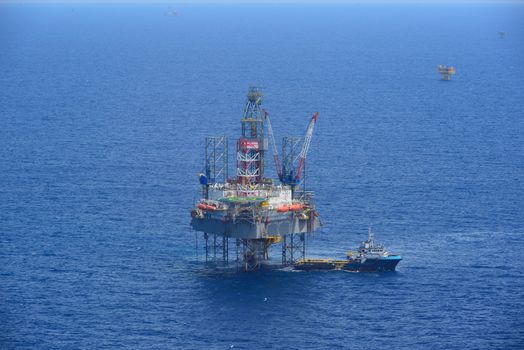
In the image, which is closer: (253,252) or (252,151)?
(253,252)

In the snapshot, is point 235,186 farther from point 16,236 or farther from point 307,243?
point 16,236

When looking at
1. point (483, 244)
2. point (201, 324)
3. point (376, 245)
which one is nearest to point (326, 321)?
point (201, 324)

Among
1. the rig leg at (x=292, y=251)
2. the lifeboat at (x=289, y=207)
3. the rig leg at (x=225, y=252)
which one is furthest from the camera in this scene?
the rig leg at (x=292, y=251)

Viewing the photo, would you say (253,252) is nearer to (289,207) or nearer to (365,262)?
(289,207)

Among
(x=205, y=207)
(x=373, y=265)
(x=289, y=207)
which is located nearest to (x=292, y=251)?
(x=289, y=207)

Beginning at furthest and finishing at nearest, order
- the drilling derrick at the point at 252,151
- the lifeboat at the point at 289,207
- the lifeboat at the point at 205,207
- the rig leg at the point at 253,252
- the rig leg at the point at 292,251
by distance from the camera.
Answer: the drilling derrick at the point at 252,151
the rig leg at the point at 292,251
the rig leg at the point at 253,252
the lifeboat at the point at 205,207
the lifeboat at the point at 289,207

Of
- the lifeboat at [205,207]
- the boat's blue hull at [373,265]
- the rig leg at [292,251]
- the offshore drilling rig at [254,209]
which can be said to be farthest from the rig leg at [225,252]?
the boat's blue hull at [373,265]

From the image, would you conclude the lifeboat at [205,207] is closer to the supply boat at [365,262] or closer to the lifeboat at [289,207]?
the lifeboat at [289,207]

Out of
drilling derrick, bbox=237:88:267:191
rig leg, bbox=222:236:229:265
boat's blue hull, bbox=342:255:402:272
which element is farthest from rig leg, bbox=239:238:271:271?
boat's blue hull, bbox=342:255:402:272

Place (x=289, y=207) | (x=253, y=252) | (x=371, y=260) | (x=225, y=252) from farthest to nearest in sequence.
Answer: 1. (x=225, y=252)
2. (x=253, y=252)
3. (x=371, y=260)
4. (x=289, y=207)
